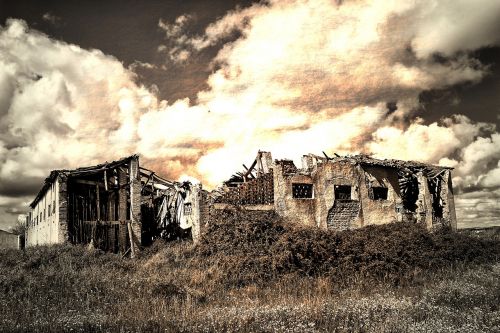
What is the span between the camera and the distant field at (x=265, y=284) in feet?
25.9

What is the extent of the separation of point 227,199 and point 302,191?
13.7 ft

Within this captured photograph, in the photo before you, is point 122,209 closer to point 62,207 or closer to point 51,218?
point 62,207

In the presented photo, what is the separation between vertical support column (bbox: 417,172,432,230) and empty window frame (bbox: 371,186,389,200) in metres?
2.84

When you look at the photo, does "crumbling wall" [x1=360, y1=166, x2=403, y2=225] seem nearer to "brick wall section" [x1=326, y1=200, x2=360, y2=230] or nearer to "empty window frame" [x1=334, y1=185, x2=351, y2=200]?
"brick wall section" [x1=326, y1=200, x2=360, y2=230]

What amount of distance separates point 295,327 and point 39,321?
517cm

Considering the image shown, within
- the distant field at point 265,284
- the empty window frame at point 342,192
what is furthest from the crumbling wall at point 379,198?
the distant field at point 265,284

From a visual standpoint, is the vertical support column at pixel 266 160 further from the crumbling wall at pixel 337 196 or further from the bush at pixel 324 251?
the bush at pixel 324 251

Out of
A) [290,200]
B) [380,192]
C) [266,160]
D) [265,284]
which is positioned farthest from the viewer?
[380,192]

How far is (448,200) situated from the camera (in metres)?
26.0

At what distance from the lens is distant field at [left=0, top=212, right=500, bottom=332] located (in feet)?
25.9

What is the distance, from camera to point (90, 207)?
18422mm

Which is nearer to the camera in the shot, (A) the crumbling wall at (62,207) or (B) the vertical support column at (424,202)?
(A) the crumbling wall at (62,207)

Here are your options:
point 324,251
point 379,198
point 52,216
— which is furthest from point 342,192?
point 52,216

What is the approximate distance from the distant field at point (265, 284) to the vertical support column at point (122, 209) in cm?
132
